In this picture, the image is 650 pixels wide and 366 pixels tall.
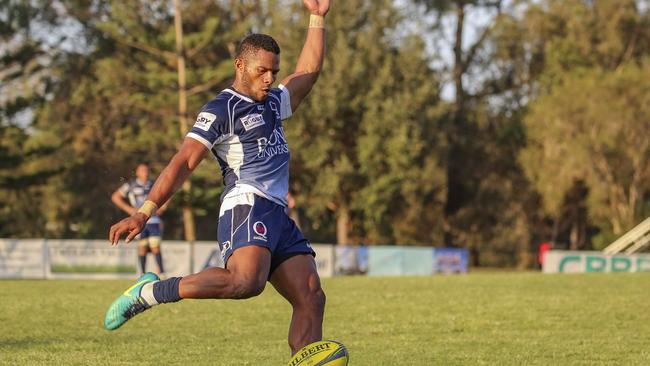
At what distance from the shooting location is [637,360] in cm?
945

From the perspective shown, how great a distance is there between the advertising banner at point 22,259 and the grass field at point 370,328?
9608 mm

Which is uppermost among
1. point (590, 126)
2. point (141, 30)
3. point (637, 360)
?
point (141, 30)

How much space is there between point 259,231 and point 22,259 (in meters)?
23.5

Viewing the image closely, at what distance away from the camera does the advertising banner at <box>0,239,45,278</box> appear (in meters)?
28.5

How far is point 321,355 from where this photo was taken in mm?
6570

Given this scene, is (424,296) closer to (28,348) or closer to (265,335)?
(265,335)

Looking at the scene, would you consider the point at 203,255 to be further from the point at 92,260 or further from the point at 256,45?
the point at 256,45

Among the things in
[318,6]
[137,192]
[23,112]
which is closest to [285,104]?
[318,6]

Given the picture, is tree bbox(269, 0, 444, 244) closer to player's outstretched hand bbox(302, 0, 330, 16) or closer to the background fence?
the background fence

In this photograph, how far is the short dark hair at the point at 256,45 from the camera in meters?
6.91

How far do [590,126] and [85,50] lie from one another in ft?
87.3

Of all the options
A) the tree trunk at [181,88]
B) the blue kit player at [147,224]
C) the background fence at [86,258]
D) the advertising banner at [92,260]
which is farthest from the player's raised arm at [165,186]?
the tree trunk at [181,88]

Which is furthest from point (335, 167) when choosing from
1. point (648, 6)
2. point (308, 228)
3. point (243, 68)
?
point (243, 68)

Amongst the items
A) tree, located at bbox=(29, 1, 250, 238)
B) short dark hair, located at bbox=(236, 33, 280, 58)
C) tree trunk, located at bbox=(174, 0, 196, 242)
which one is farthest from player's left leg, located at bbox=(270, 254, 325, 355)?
tree, located at bbox=(29, 1, 250, 238)
